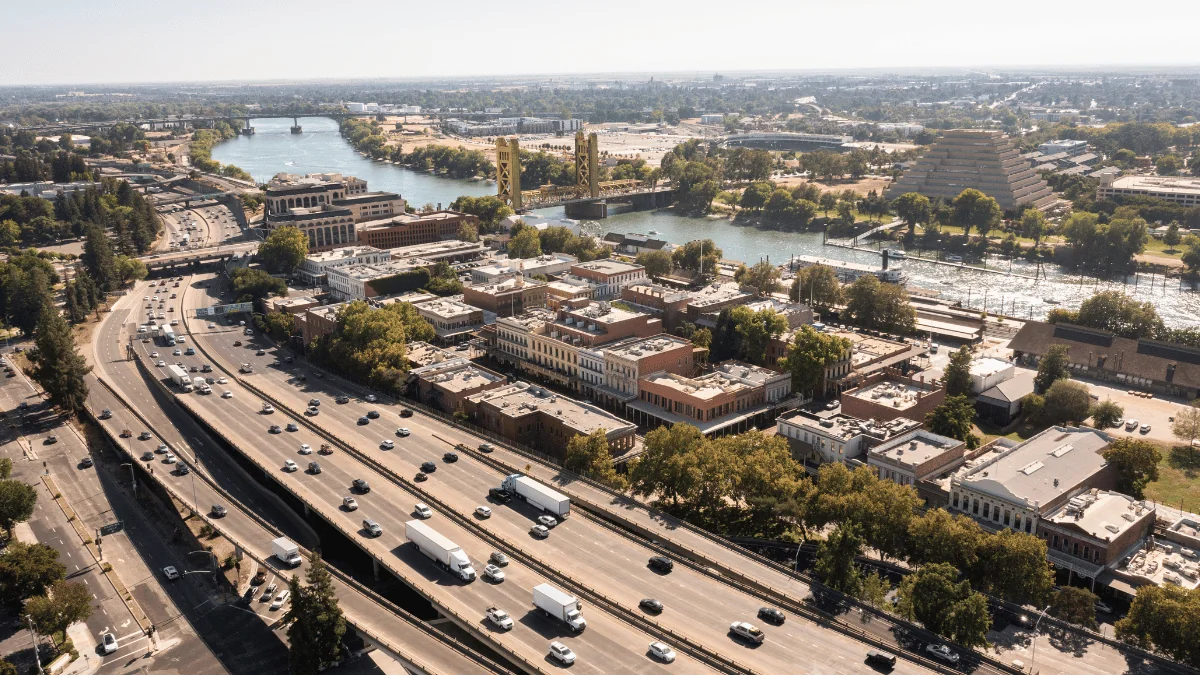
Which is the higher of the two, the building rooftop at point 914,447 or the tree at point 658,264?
the tree at point 658,264

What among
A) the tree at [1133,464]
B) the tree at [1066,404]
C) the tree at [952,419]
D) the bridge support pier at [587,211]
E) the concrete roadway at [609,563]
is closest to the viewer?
the concrete roadway at [609,563]

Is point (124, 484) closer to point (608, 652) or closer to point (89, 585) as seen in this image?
point (89, 585)

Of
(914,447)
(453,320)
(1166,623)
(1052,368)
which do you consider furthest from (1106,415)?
(453,320)

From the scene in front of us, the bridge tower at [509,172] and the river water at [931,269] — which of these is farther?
the bridge tower at [509,172]

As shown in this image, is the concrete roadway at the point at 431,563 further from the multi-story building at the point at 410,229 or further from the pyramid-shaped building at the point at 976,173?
the pyramid-shaped building at the point at 976,173

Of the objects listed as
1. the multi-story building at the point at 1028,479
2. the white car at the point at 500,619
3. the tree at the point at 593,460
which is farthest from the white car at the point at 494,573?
the multi-story building at the point at 1028,479

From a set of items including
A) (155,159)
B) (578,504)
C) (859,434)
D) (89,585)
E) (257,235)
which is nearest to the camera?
(89,585)

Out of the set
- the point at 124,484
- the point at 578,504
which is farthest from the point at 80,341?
the point at 578,504
